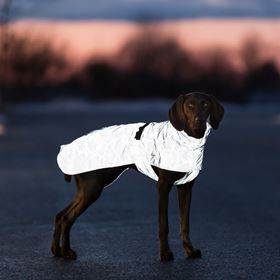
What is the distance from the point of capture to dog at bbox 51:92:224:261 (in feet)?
25.5

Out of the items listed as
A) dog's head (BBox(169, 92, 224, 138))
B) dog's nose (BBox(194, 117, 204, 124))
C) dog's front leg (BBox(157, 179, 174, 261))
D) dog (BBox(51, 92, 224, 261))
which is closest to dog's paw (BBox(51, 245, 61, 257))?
dog (BBox(51, 92, 224, 261))

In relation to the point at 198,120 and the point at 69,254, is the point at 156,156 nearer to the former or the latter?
Answer: the point at 198,120

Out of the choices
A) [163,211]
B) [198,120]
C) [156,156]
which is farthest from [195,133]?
[163,211]

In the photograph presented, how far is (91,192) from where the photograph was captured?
8.05m

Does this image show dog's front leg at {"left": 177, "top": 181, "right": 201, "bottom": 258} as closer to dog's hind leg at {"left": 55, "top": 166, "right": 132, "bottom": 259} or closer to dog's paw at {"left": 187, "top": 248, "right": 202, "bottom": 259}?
dog's paw at {"left": 187, "top": 248, "right": 202, "bottom": 259}

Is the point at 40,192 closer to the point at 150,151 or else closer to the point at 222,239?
the point at 222,239

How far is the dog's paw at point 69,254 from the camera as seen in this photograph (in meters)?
8.04

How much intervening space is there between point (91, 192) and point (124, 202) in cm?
427

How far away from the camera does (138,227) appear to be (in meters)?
9.91

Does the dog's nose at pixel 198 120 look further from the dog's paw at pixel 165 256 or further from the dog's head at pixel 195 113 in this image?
the dog's paw at pixel 165 256

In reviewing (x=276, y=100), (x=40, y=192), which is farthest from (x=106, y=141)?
(x=276, y=100)

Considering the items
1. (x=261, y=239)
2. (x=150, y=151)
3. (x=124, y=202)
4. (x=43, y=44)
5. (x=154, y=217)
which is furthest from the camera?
(x=43, y=44)

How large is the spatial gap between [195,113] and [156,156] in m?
0.51

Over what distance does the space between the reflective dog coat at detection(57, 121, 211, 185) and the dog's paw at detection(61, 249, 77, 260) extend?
0.66 m
